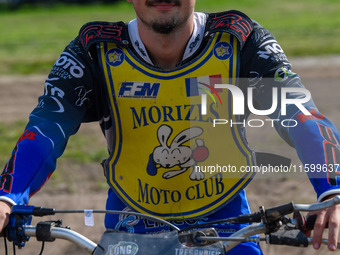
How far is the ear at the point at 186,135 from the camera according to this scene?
330cm

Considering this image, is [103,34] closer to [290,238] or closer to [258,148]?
[290,238]

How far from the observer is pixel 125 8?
89.7ft

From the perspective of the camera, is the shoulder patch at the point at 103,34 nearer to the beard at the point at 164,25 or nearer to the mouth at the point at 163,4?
the beard at the point at 164,25

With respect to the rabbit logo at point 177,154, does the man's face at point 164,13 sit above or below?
above

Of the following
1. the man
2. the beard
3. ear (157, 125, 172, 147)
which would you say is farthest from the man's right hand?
the beard

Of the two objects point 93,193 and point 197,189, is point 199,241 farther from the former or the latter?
point 93,193

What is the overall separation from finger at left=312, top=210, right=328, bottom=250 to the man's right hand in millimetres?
1203

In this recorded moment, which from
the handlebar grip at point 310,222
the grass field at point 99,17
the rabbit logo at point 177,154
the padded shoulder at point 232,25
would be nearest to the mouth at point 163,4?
the padded shoulder at point 232,25

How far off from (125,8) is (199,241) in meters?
25.5

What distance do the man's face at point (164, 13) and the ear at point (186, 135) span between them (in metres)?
0.51

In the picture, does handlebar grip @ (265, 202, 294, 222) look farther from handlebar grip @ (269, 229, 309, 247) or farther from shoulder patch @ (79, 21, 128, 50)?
shoulder patch @ (79, 21, 128, 50)

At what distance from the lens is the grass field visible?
14477 mm

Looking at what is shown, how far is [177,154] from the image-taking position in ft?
10.9

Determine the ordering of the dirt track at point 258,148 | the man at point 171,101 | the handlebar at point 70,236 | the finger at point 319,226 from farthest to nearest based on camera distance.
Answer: the dirt track at point 258,148 → the man at point 171,101 → the handlebar at point 70,236 → the finger at point 319,226
